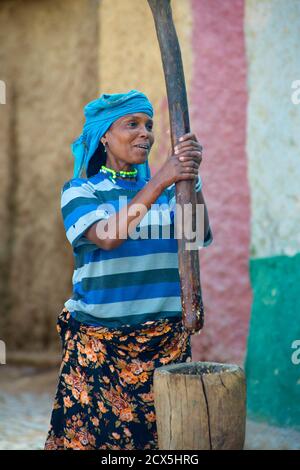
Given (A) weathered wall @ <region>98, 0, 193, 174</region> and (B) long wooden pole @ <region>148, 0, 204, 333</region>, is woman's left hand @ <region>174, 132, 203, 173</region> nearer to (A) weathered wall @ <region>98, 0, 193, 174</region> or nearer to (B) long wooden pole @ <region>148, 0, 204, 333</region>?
(B) long wooden pole @ <region>148, 0, 204, 333</region>

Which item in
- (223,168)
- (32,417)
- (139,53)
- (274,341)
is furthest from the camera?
(139,53)

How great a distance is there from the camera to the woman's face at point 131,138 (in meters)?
2.85

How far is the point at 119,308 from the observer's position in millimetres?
2729

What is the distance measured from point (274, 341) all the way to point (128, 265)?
6.23 ft

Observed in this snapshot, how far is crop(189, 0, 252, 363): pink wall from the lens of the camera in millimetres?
4742

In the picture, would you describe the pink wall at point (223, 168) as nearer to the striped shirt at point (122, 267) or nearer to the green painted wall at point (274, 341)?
the green painted wall at point (274, 341)

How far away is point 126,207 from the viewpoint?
2.52 meters

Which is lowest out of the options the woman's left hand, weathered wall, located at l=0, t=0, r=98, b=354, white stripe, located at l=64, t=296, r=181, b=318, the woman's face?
white stripe, located at l=64, t=296, r=181, b=318

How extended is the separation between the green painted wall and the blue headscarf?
5.20 feet
